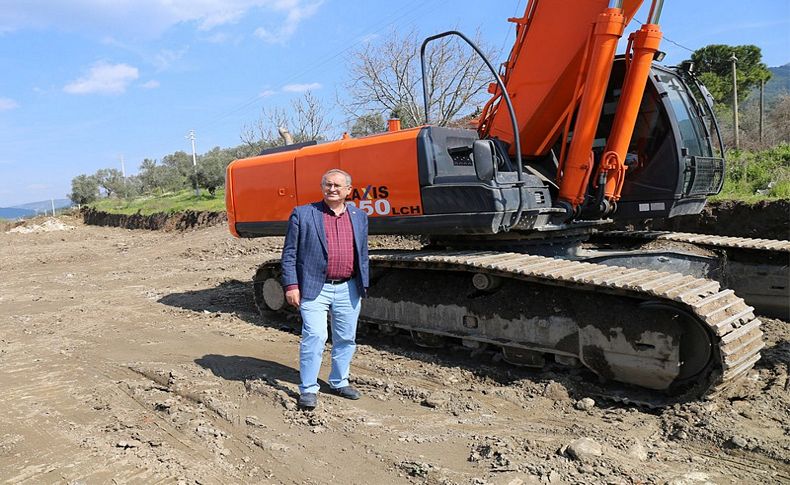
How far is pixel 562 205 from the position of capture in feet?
17.2

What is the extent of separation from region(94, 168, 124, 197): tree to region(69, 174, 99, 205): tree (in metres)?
1.30

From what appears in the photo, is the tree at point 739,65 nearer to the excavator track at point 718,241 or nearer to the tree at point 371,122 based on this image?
the tree at point 371,122

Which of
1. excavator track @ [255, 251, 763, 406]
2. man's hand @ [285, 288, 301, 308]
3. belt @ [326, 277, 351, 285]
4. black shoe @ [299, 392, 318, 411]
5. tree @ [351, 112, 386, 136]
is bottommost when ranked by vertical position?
black shoe @ [299, 392, 318, 411]

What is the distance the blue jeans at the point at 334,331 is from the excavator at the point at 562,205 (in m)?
1.02

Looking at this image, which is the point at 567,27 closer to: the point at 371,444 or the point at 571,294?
the point at 571,294

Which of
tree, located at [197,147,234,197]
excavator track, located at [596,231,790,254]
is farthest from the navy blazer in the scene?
tree, located at [197,147,234,197]

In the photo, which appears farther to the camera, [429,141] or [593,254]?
[593,254]

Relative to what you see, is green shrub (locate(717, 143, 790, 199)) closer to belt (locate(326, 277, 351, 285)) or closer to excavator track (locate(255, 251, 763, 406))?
excavator track (locate(255, 251, 763, 406))

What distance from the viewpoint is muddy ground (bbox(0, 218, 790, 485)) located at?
3314mm

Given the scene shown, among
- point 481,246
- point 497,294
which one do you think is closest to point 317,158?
point 481,246

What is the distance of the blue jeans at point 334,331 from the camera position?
14.0 ft

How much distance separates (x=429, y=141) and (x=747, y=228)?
6642 mm

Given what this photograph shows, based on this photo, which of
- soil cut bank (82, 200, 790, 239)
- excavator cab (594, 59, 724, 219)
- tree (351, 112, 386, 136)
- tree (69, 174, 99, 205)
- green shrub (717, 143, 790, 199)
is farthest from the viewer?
tree (69, 174, 99, 205)

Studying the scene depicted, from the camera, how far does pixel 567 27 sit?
16.5 feet
